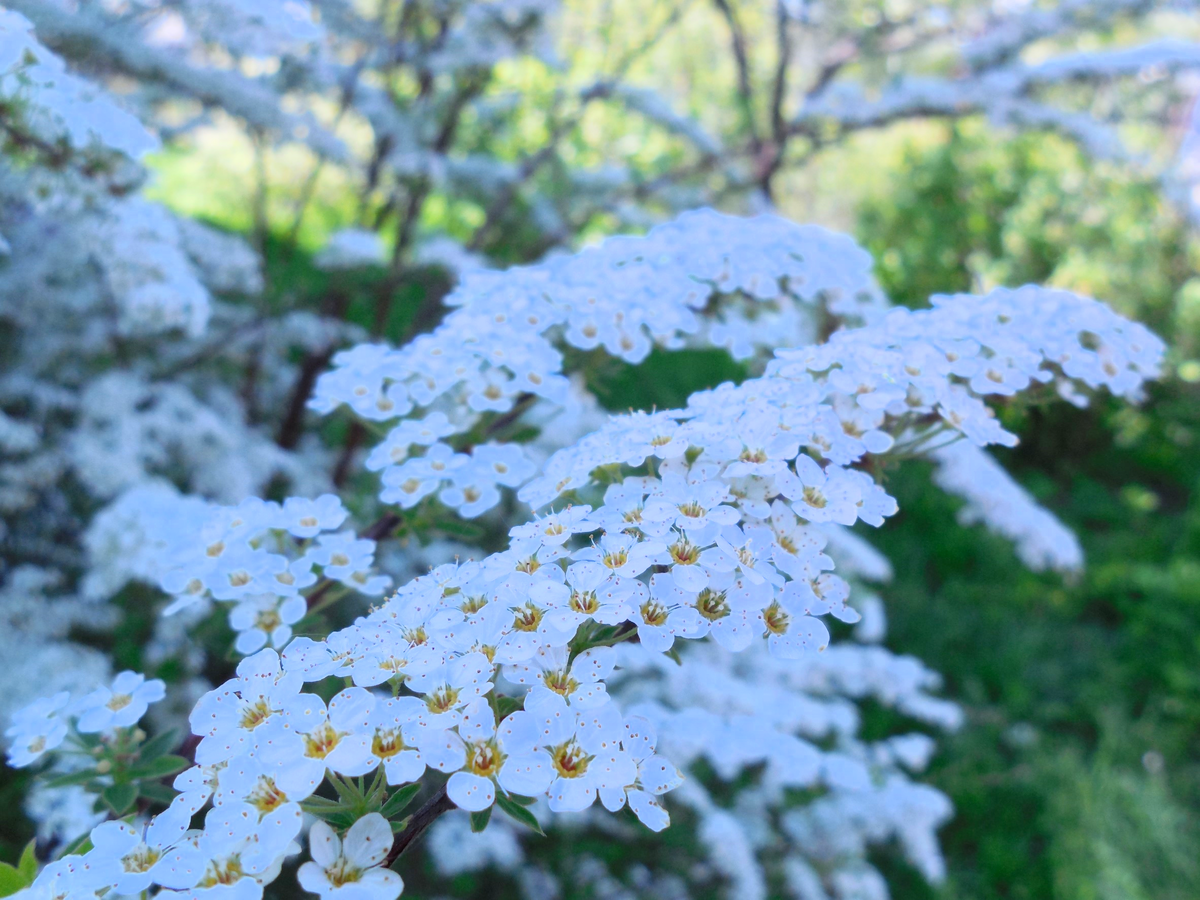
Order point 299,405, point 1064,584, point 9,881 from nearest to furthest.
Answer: point 9,881, point 299,405, point 1064,584

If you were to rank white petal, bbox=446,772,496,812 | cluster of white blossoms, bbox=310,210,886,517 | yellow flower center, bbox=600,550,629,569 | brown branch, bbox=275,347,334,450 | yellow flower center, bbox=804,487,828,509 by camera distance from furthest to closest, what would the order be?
brown branch, bbox=275,347,334,450, cluster of white blossoms, bbox=310,210,886,517, yellow flower center, bbox=804,487,828,509, yellow flower center, bbox=600,550,629,569, white petal, bbox=446,772,496,812

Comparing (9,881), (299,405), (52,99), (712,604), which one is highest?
(52,99)

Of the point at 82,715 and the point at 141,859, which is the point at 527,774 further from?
the point at 82,715

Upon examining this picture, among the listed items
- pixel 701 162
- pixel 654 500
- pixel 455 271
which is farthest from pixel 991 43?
pixel 654 500

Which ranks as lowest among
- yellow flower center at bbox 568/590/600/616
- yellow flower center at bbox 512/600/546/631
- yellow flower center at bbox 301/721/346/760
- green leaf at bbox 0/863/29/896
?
green leaf at bbox 0/863/29/896

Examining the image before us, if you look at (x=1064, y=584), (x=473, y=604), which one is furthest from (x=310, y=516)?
(x=1064, y=584)

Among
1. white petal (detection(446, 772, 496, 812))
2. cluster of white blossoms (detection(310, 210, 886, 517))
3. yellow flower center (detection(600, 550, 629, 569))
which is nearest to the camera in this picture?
white petal (detection(446, 772, 496, 812))

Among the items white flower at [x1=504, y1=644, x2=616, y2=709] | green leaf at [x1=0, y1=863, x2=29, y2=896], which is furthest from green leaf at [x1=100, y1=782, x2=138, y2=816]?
white flower at [x1=504, y1=644, x2=616, y2=709]

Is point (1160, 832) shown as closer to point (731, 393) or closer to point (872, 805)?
point (872, 805)

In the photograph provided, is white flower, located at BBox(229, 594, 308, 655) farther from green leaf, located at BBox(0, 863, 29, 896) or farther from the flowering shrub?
green leaf, located at BBox(0, 863, 29, 896)
